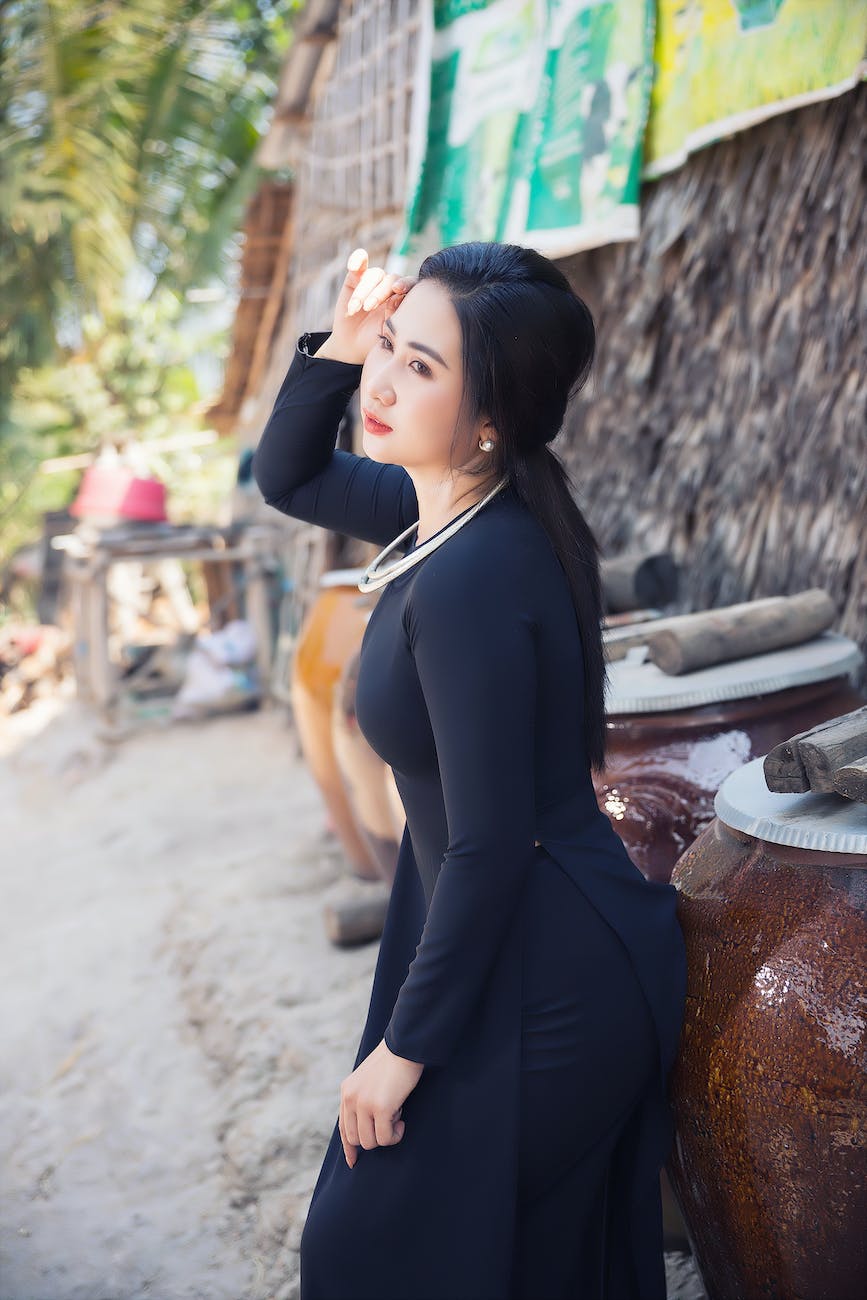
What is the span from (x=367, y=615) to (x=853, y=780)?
248 cm

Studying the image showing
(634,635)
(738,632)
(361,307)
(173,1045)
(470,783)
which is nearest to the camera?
(470,783)

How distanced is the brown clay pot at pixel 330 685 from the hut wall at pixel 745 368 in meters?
0.92

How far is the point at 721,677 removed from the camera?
2100 millimetres

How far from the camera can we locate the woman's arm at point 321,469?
1.69 metres

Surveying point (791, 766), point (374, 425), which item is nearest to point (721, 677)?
point (791, 766)

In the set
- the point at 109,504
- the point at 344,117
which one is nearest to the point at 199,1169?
the point at 344,117

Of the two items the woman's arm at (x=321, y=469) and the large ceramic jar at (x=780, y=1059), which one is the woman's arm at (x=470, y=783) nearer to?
the large ceramic jar at (x=780, y=1059)

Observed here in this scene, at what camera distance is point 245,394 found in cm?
897

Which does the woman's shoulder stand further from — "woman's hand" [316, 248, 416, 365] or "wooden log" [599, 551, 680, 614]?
"wooden log" [599, 551, 680, 614]

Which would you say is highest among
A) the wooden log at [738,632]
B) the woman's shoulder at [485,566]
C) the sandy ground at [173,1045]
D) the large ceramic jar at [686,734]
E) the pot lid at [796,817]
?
the woman's shoulder at [485,566]

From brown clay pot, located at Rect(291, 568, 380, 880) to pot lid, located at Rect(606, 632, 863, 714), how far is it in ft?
5.08

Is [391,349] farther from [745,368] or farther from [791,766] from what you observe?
[745,368]

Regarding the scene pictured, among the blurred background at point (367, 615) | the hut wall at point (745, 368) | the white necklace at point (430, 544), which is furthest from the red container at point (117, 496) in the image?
the white necklace at point (430, 544)

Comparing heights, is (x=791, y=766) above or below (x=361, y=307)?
below
